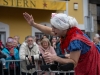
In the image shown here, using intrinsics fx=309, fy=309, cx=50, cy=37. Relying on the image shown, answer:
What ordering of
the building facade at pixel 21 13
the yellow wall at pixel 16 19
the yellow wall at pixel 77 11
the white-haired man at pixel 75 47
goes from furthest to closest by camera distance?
the yellow wall at pixel 77 11, the yellow wall at pixel 16 19, the building facade at pixel 21 13, the white-haired man at pixel 75 47

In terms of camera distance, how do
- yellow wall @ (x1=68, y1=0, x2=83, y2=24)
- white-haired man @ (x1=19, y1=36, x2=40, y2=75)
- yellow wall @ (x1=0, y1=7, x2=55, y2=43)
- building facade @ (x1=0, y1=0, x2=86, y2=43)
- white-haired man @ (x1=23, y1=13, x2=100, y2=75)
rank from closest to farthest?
white-haired man @ (x1=23, y1=13, x2=100, y2=75) → white-haired man @ (x1=19, y1=36, x2=40, y2=75) → building facade @ (x1=0, y1=0, x2=86, y2=43) → yellow wall @ (x1=0, y1=7, x2=55, y2=43) → yellow wall @ (x1=68, y1=0, x2=83, y2=24)

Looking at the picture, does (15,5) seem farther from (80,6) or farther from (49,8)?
(80,6)

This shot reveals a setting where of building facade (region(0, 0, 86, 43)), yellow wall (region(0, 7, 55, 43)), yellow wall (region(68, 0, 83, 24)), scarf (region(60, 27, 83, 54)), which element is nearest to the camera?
scarf (region(60, 27, 83, 54))

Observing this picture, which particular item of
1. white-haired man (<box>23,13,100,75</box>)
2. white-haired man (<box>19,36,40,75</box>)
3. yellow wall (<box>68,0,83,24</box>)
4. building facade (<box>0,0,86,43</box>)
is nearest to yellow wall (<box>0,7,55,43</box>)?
building facade (<box>0,0,86,43</box>)

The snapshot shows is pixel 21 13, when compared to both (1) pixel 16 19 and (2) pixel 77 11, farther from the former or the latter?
(2) pixel 77 11

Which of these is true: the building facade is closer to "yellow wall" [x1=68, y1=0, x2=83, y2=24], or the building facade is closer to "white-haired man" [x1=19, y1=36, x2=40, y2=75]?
"yellow wall" [x1=68, y1=0, x2=83, y2=24]

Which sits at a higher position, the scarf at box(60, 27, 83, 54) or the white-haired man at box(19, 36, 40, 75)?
the scarf at box(60, 27, 83, 54)

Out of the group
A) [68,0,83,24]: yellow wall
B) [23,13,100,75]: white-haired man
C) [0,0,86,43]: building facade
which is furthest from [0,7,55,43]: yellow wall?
[23,13,100,75]: white-haired man

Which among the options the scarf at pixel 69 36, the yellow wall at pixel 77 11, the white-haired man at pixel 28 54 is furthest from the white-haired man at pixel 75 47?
the yellow wall at pixel 77 11

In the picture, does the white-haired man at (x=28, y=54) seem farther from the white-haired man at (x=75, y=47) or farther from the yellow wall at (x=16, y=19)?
the yellow wall at (x=16, y=19)

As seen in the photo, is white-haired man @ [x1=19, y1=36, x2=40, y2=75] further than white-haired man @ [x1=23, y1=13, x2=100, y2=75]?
Yes

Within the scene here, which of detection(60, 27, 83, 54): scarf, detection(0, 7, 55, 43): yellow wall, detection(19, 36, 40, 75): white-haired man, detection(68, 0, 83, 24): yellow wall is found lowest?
detection(19, 36, 40, 75): white-haired man

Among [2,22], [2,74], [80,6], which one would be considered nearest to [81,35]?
[2,74]

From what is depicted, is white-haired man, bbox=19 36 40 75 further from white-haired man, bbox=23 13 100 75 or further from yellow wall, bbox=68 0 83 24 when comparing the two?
yellow wall, bbox=68 0 83 24
